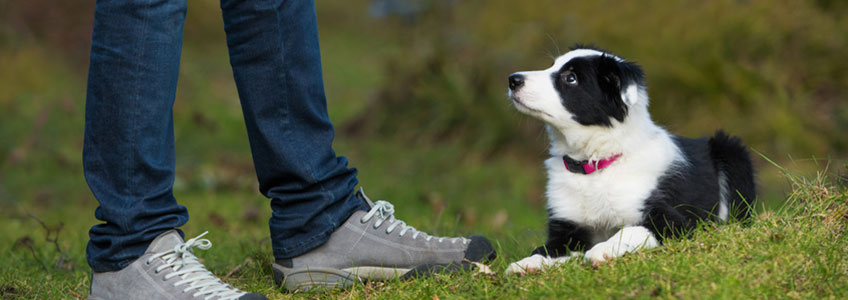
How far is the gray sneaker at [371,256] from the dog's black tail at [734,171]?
1.05 m

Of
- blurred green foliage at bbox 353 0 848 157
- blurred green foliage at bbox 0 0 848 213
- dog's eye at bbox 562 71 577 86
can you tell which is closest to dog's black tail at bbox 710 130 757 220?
dog's eye at bbox 562 71 577 86

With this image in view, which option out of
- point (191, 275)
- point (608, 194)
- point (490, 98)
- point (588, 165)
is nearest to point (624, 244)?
point (608, 194)

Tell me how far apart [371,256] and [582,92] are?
970 mm

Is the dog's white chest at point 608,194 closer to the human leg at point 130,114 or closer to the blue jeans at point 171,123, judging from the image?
the blue jeans at point 171,123

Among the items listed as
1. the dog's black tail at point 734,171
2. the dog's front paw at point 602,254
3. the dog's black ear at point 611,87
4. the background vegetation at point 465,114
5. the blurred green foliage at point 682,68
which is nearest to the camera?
the dog's front paw at point 602,254

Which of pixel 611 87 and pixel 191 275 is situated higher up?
pixel 611 87

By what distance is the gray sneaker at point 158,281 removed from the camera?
2.22 meters

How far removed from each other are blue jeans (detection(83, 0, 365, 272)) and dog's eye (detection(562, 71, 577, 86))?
2.82 feet

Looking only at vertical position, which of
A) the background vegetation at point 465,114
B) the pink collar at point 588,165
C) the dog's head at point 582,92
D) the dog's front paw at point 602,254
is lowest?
the background vegetation at point 465,114

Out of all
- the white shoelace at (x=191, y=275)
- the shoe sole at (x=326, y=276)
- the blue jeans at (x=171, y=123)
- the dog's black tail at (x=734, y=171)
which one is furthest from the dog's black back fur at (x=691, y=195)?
the white shoelace at (x=191, y=275)

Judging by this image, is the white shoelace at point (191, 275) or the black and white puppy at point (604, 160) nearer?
the white shoelace at point (191, 275)

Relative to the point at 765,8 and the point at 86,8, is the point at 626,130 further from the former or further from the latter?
the point at 86,8

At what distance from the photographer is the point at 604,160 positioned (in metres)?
2.75

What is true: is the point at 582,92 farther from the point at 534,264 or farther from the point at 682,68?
the point at 682,68
